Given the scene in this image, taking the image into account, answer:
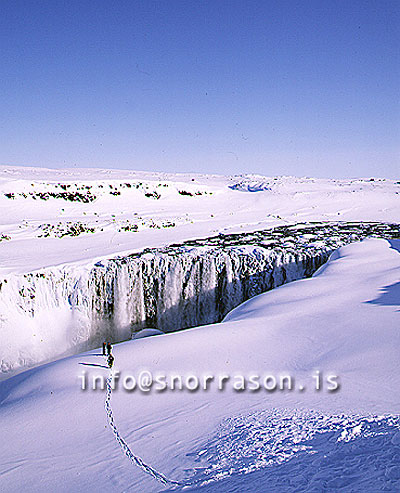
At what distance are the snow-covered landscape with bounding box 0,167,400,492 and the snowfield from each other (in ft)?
0.06

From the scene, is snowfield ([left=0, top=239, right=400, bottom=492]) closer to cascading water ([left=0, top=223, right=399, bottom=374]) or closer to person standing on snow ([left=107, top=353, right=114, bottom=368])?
person standing on snow ([left=107, top=353, right=114, bottom=368])

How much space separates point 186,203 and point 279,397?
1999cm

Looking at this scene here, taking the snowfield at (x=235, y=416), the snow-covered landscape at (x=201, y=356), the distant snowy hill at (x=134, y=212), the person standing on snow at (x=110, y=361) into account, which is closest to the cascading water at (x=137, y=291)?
the snow-covered landscape at (x=201, y=356)

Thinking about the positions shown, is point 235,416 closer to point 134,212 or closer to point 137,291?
point 137,291

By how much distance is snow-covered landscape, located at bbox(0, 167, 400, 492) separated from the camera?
3094 millimetres

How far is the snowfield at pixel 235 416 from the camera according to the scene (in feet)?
9.33

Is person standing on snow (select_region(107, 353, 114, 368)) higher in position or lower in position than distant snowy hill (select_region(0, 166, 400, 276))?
lower

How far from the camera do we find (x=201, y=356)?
18.1ft

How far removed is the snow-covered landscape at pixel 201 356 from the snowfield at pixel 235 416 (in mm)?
18

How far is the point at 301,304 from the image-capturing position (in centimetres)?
732

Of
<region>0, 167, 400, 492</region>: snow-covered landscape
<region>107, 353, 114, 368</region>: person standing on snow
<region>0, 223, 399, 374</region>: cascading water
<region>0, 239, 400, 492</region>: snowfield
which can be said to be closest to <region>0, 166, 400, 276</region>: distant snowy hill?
<region>0, 167, 400, 492</region>: snow-covered landscape

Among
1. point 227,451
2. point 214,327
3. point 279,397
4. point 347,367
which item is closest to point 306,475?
point 227,451

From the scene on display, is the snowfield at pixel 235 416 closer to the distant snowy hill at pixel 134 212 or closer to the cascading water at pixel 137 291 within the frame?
the cascading water at pixel 137 291

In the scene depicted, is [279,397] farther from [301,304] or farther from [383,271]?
[383,271]
